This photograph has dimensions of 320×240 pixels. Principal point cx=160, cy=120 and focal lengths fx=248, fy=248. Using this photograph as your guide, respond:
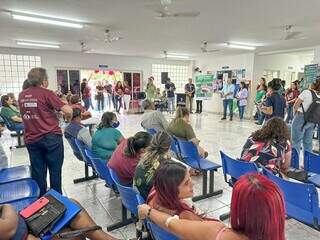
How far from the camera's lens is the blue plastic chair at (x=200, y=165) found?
296 cm

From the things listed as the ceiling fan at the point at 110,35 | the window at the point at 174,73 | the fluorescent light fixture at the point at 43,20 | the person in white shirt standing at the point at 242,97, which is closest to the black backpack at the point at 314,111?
the ceiling fan at the point at 110,35

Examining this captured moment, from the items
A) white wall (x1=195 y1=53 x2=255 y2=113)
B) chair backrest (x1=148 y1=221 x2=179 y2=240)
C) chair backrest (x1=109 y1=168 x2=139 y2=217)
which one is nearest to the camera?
chair backrest (x1=148 y1=221 x2=179 y2=240)

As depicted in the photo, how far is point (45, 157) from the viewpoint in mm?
2578

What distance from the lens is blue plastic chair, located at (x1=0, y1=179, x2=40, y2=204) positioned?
2.01 m

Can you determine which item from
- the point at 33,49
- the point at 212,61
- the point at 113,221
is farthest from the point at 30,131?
the point at 212,61

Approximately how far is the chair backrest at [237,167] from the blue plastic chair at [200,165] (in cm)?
45

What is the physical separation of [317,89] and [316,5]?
1.51 metres

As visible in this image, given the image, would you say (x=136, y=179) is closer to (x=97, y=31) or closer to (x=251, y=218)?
(x=251, y=218)

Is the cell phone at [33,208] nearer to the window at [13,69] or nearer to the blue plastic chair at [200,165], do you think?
the blue plastic chair at [200,165]

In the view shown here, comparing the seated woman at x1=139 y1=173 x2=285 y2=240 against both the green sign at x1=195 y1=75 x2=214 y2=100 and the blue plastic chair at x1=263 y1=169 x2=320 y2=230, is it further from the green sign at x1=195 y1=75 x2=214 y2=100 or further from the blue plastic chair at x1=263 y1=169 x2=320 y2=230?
the green sign at x1=195 y1=75 x2=214 y2=100

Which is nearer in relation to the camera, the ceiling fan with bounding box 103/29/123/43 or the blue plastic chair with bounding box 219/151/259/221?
the blue plastic chair with bounding box 219/151/259/221

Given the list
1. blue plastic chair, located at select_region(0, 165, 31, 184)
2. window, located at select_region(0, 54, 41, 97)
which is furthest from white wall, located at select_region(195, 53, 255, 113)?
blue plastic chair, located at select_region(0, 165, 31, 184)

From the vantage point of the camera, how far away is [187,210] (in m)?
1.26

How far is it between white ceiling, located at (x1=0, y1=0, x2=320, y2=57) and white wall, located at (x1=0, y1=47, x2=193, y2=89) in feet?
7.85
